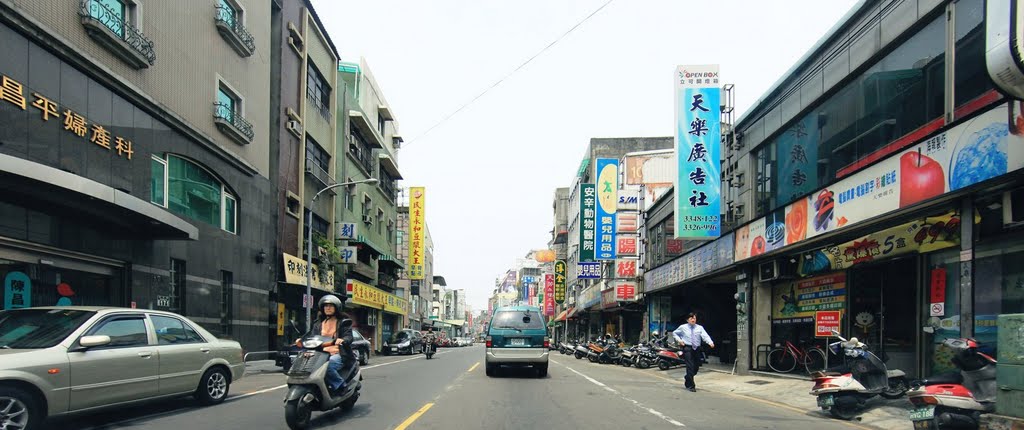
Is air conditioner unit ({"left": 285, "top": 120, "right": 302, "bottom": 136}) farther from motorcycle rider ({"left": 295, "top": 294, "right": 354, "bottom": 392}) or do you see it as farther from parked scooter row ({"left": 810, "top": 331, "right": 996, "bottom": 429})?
parked scooter row ({"left": 810, "top": 331, "right": 996, "bottom": 429})

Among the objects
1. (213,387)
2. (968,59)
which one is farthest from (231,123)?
(968,59)

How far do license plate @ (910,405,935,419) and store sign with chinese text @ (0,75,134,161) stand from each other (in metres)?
15.2

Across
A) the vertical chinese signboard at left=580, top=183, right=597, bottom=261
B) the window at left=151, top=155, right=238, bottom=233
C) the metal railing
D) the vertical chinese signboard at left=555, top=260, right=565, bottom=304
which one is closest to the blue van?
the window at left=151, top=155, right=238, bottom=233

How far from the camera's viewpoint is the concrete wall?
13695 mm

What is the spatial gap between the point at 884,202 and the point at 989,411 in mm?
4604

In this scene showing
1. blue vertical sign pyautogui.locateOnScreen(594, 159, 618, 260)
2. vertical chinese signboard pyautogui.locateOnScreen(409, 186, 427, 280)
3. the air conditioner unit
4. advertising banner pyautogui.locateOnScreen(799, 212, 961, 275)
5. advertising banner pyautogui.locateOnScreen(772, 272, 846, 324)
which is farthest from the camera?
vertical chinese signboard pyautogui.locateOnScreen(409, 186, 427, 280)

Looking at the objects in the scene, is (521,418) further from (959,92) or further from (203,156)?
(203,156)

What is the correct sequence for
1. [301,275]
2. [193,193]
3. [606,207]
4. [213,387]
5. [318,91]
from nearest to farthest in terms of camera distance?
[213,387], [193,193], [301,275], [318,91], [606,207]

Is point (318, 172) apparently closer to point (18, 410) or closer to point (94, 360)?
point (94, 360)

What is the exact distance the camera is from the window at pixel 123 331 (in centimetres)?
828

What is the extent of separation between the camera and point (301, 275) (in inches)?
1067

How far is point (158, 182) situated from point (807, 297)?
17.4 metres

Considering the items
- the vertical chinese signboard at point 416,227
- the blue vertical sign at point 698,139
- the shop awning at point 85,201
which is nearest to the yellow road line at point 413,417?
the shop awning at point 85,201

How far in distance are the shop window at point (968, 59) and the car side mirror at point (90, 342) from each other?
42.3 feet
